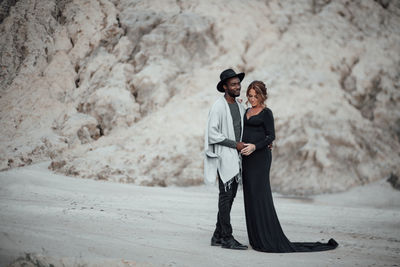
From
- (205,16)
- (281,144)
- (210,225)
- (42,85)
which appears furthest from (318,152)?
(42,85)

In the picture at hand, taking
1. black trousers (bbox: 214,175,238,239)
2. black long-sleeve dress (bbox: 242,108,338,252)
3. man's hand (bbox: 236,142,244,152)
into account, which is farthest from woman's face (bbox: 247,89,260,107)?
black trousers (bbox: 214,175,238,239)

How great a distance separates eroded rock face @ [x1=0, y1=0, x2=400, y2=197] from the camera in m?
7.80

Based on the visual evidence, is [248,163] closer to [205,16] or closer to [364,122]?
[364,122]

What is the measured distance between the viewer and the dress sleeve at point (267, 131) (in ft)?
12.1

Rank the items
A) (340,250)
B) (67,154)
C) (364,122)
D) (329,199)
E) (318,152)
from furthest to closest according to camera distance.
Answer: (67,154) < (364,122) < (318,152) < (329,199) < (340,250)

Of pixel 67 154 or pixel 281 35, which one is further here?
pixel 281 35

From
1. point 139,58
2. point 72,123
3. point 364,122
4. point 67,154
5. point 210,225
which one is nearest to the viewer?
point 210,225

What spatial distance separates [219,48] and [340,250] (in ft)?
23.8

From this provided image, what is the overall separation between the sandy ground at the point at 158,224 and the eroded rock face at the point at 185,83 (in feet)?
2.41

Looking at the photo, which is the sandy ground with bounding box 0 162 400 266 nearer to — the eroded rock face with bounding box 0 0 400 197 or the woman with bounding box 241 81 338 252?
the woman with bounding box 241 81 338 252

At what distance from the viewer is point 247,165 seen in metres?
3.81

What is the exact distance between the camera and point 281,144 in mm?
7973

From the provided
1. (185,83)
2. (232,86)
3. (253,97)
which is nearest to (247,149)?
(253,97)

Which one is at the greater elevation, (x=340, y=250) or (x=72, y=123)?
(x=72, y=123)
